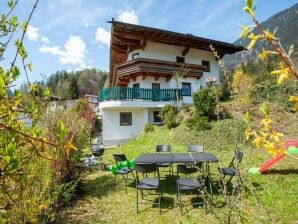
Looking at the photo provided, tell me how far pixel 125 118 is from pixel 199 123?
782cm

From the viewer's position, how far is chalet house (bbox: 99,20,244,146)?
18.8m

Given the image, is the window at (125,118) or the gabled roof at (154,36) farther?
the window at (125,118)

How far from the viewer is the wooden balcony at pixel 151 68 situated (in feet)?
62.5

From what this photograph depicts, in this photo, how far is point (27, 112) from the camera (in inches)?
64.2

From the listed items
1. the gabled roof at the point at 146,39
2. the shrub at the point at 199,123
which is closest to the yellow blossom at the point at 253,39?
the shrub at the point at 199,123

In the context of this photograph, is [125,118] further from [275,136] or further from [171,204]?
[275,136]

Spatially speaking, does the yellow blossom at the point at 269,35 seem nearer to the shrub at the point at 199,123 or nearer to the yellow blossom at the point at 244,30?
the yellow blossom at the point at 244,30

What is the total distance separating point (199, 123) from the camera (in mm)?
13656

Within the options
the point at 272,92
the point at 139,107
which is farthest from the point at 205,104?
the point at 272,92

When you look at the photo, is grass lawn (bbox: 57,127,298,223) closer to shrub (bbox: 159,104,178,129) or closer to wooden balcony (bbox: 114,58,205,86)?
shrub (bbox: 159,104,178,129)

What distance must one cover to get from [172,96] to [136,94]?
9.08 feet

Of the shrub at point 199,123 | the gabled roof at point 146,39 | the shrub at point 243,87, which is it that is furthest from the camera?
the gabled roof at point 146,39

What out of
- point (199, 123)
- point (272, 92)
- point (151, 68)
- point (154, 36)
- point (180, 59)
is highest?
point (154, 36)

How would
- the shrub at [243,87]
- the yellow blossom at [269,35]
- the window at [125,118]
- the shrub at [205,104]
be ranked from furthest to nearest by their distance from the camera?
the window at [125,118], the shrub at [243,87], the shrub at [205,104], the yellow blossom at [269,35]
